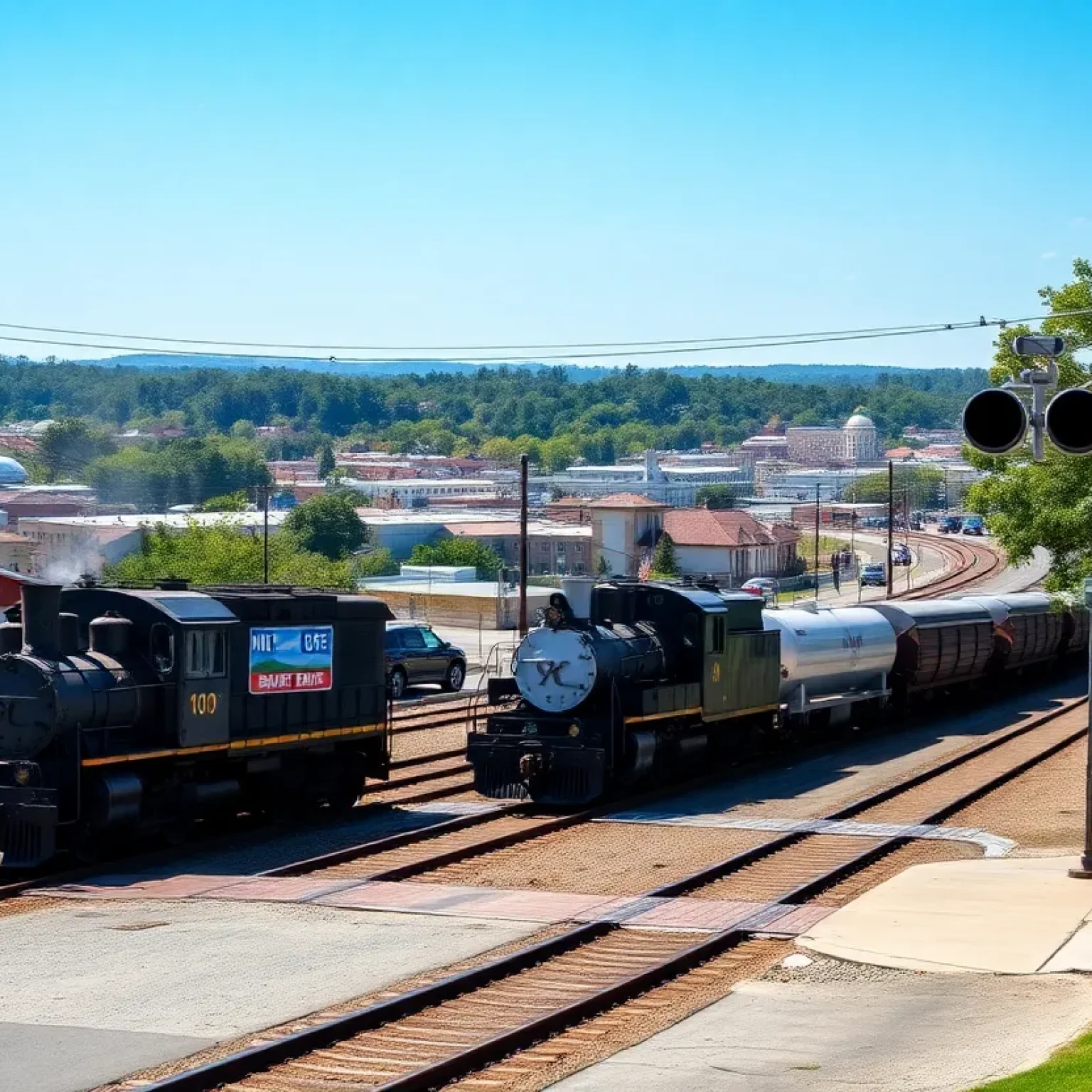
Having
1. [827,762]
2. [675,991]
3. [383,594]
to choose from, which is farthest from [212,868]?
[383,594]

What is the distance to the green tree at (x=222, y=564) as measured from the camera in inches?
3051

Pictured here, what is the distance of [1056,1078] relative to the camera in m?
11.0

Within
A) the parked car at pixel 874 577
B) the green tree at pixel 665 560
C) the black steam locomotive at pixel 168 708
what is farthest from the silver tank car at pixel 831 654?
the green tree at pixel 665 560

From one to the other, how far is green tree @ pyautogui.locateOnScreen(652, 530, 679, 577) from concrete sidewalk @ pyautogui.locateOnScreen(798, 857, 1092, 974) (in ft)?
310

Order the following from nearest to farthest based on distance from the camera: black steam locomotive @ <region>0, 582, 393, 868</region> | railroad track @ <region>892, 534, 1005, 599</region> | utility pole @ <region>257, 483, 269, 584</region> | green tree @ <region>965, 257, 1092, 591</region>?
black steam locomotive @ <region>0, 582, 393, 868</region> < green tree @ <region>965, 257, 1092, 591</region> < utility pole @ <region>257, 483, 269, 584</region> < railroad track @ <region>892, 534, 1005, 599</region>

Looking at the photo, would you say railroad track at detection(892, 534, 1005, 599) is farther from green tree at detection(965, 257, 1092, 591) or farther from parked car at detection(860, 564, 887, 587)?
green tree at detection(965, 257, 1092, 591)

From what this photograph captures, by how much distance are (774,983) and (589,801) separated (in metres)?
11.2

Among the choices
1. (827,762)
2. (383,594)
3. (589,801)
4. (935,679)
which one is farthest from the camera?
(383,594)

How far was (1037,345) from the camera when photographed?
17.0 m

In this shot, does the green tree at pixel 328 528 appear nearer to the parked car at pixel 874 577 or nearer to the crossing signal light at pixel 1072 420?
the parked car at pixel 874 577

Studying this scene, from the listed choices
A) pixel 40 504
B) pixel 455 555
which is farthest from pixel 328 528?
pixel 40 504

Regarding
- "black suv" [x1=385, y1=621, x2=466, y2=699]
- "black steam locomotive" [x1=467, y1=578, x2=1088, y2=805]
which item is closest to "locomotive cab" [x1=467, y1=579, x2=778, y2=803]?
"black steam locomotive" [x1=467, y1=578, x2=1088, y2=805]

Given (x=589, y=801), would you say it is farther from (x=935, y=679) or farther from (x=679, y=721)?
(x=935, y=679)

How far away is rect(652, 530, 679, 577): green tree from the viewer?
383 ft
